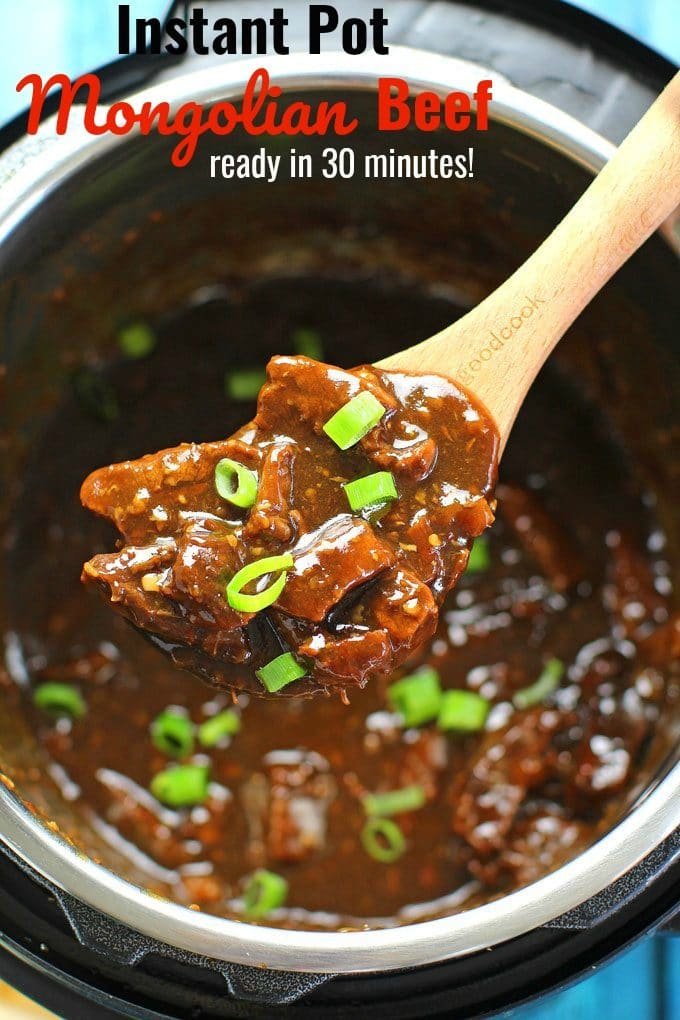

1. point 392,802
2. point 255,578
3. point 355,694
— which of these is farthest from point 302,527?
point 392,802

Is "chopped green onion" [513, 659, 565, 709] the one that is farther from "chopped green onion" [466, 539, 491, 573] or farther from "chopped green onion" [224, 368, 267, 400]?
"chopped green onion" [224, 368, 267, 400]

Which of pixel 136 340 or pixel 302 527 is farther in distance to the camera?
pixel 136 340

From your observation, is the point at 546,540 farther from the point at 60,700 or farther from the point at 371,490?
the point at 60,700

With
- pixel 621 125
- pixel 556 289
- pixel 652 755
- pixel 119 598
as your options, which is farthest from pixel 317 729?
pixel 621 125

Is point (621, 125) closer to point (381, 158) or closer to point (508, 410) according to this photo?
point (381, 158)

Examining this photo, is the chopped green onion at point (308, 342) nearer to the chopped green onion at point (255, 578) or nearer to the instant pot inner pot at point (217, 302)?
the instant pot inner pot at point (217, 302)

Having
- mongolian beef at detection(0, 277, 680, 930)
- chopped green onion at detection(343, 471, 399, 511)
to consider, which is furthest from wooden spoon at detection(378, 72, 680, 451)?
mongolian beef at detection(0, 277, 680, 930)
